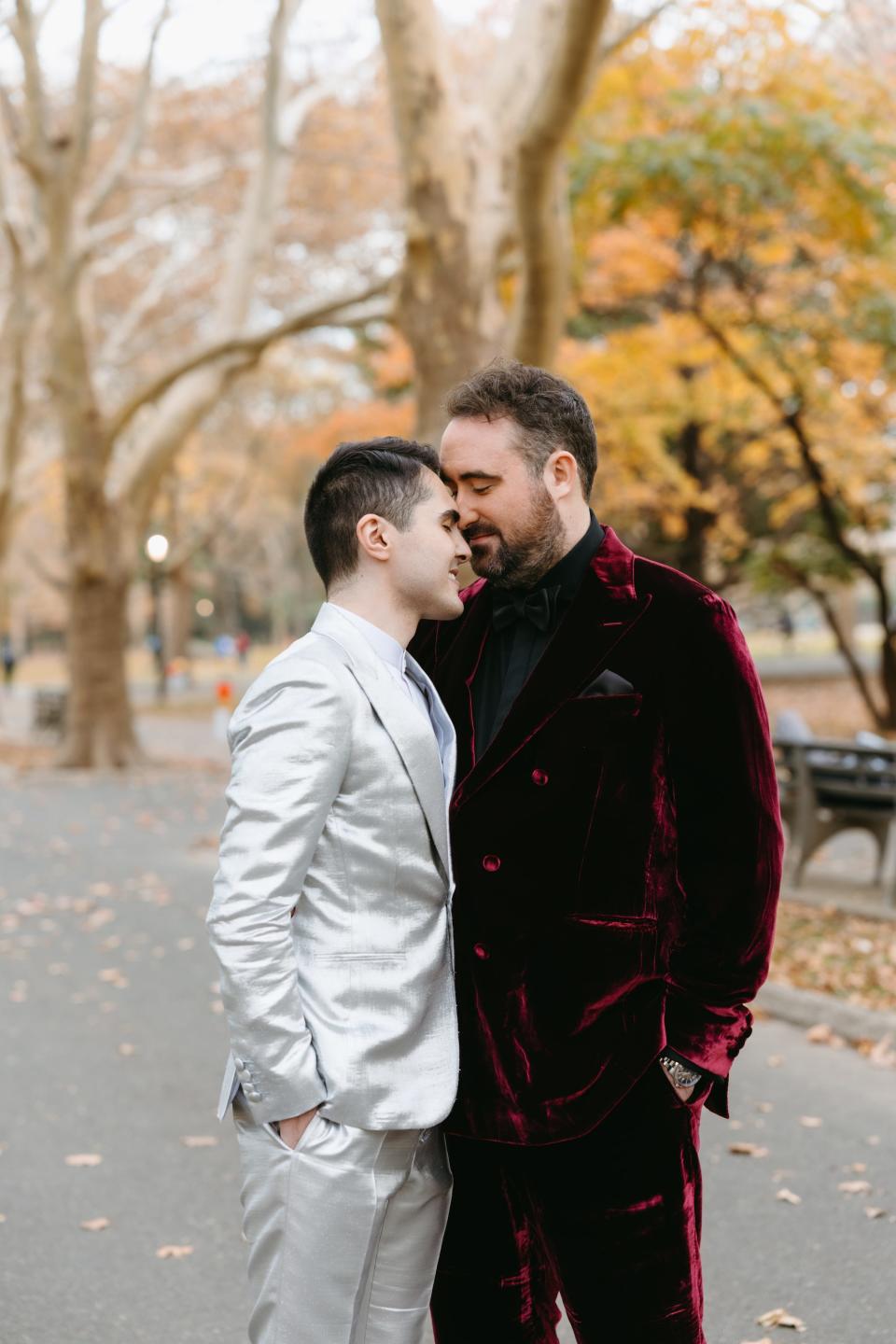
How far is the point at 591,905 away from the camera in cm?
242

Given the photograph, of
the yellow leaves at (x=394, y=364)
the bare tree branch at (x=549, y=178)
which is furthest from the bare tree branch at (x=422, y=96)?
the yellow leaves at (x=394, y=364)

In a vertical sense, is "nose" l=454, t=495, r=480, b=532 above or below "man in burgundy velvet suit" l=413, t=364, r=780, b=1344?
above

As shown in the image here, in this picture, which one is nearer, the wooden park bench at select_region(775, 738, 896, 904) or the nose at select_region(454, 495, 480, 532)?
the nose at select_region(454, 495, 480, 532)

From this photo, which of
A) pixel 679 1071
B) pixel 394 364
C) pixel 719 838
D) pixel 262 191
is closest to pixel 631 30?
pixel 262 191

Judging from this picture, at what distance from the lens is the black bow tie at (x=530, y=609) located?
2.55 m

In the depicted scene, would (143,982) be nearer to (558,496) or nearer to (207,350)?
(558,496)

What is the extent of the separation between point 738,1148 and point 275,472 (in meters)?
34.7

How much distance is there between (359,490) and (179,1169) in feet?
11.3

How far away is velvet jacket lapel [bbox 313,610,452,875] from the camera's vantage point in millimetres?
2293

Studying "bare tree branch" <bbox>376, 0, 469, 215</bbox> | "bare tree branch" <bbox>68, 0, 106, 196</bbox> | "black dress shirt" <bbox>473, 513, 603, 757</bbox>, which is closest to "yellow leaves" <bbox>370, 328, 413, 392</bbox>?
"bare tree branch" <bbox>68, 0, 106, 196</bbox>

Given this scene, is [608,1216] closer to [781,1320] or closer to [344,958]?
[344,958]

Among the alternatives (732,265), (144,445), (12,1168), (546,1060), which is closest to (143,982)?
(12,1168)

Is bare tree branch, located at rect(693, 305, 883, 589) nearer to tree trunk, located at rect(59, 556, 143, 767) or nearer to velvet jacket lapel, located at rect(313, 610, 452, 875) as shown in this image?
tree trunk, located at rect(59, 556, 143, 767)

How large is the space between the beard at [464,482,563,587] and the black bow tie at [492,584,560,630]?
31 millimetres
